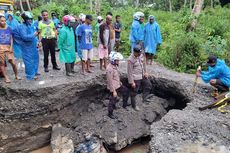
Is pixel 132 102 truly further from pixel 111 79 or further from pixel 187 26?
pixel 187 26

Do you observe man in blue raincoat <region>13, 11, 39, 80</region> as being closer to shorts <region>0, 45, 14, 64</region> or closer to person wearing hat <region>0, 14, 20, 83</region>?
person wearing hat <region>0, 14, 20, 83</region>

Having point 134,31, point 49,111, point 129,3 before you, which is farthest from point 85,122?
point 129,3

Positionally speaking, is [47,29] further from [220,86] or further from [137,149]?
[220,86]

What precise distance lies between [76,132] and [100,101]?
132cm

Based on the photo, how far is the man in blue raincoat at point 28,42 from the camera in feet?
23.6

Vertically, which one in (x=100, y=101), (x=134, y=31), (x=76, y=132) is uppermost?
(x=134, y=31)

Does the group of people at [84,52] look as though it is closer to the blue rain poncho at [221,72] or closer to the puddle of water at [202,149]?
the blue rain poncho at [221,72]

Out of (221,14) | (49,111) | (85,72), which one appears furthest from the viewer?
(221,14)

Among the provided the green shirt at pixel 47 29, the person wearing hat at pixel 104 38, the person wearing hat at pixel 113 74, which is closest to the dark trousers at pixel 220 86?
the person wearing hat at pixel 113 74

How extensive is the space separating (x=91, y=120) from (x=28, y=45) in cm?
264

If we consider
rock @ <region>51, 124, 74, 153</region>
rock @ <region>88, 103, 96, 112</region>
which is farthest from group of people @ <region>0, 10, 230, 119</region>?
rock @ <region>51, 124, 74, 153</region>

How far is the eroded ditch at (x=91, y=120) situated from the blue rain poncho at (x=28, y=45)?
1242mm

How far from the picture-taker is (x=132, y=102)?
7.82 meters

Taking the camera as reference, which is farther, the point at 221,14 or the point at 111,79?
the point at 221,14
